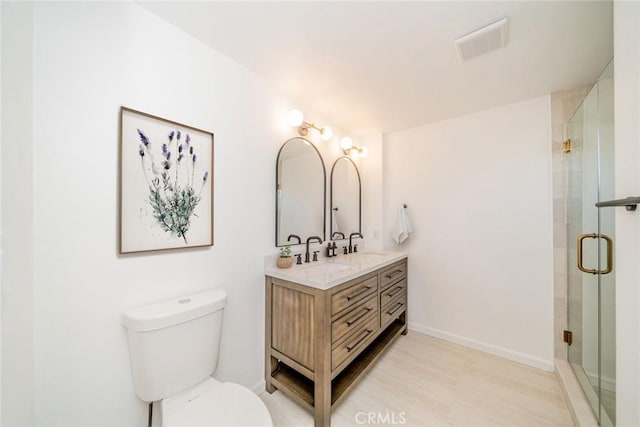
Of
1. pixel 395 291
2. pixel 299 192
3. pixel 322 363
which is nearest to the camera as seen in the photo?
pixel 322 363

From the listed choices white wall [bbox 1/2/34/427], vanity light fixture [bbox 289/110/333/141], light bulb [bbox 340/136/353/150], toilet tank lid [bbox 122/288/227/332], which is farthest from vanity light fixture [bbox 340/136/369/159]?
white wall [bbox 1/2/34/427]

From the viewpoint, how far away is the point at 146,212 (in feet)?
3.71

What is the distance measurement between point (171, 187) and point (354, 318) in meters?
1.39

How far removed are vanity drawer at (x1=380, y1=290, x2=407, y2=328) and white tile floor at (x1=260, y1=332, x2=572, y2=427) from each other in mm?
336

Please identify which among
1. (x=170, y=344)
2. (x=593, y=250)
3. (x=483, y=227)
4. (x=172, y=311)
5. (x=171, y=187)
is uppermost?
(x=171, y=187)

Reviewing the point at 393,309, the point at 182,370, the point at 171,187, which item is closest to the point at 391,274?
the point at 393,309

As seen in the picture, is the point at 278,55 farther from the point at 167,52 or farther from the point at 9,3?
the point at 9,3

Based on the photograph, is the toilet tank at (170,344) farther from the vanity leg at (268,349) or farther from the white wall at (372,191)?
the white wall at (372,191)

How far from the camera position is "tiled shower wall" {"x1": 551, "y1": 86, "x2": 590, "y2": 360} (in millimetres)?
1834

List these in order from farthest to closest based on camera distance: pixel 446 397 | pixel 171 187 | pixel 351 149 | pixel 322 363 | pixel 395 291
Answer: pixel 351 149, pixel 395 291, pixel 446 397, pixel 322 363, pixel 171 187

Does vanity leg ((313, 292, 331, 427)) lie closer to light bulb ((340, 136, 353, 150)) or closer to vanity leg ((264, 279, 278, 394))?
vanity leg ((264, 279, 278, 394))

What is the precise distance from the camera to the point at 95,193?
0.99 m

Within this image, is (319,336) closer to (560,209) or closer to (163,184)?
(163,184)

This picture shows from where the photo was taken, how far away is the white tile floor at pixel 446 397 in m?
1.42
